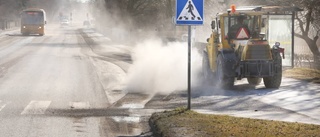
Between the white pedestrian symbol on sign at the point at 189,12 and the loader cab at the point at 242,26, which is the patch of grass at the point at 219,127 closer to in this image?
the white pedestrian symbol on sign at the point at 189,12

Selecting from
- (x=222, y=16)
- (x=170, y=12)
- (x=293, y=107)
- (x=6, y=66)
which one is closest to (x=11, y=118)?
(x=293, y=107)

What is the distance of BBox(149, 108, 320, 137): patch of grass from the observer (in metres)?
10.2

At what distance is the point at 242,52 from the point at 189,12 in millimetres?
6067

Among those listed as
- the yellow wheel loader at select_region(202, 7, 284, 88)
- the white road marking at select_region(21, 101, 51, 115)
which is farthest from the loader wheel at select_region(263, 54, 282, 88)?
the white road marking at select_region(21, 101, 51, 115)

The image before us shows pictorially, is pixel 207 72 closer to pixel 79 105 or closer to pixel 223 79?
pixel 223 79

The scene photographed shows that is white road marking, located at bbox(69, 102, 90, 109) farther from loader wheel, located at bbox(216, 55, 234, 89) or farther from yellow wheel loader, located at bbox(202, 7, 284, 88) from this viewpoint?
yellow wheel loader, located at bbox(202, 7, 284, 88)

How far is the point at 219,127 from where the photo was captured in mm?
10789

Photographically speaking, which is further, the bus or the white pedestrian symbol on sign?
the bus

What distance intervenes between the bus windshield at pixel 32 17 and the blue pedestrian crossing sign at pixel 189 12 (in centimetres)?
5977

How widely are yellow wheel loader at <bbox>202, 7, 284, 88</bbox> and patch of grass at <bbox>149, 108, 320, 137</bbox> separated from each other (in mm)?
6245

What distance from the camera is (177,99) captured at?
53.5 ft

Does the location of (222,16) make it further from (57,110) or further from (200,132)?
(200,132)

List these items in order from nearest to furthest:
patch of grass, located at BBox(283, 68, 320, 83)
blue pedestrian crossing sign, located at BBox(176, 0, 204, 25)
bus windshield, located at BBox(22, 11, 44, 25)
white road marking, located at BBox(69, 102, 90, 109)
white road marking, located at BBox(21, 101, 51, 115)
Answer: blue pedestrian crossing sign, located at BBox(176, 0, 204, 25), white road marking, located at BBox(21, 101, 51, 115), white road marking, located at BBox(69, 102, 90, 109), patch of grass, located at BBox(283, 68, 320, 83), bus windshield, located at BBox(22, 11, 44, 25)

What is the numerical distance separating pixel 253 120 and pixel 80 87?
900 cm
